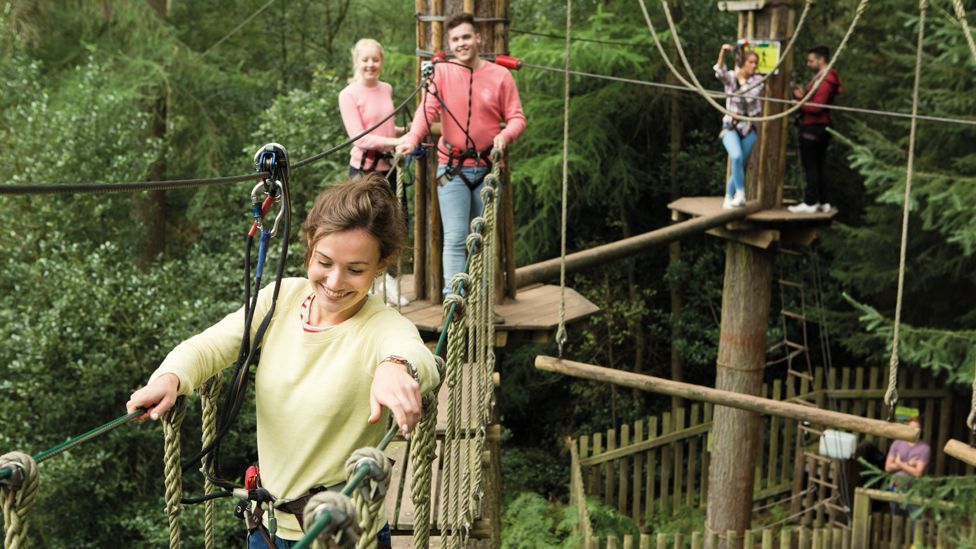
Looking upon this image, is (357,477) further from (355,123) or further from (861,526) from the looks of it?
(861,526)

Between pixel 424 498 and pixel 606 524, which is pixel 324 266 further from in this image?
pixel 606 524

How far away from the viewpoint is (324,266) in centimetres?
166

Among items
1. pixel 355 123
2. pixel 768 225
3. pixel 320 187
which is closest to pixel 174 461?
pixel 355 123

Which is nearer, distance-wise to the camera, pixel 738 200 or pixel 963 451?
pixel 963 451

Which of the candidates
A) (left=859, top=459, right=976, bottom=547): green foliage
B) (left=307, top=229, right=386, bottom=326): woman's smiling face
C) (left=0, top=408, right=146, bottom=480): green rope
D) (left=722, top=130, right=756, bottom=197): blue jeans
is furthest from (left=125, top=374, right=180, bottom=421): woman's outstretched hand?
(left=722, top=130, right=756, bottom=197): blue jeans

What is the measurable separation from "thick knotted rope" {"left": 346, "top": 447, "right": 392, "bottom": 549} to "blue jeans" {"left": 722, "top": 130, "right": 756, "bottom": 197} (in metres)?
5.76

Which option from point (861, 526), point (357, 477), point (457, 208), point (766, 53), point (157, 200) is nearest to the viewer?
point (357, 477)

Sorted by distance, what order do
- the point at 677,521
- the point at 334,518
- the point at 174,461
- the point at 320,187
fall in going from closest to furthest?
the point at 334,518
the point at 174,461
the point at 320,187
the point at 677,521

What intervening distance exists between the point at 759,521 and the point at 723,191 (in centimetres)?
327

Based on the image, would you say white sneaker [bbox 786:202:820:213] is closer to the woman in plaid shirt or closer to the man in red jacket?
the man in red jacket

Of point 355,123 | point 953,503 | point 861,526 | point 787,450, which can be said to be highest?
point 355,123

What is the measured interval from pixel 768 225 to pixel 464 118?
348 centimetres

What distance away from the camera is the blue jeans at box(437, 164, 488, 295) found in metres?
4.02

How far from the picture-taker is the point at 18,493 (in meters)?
1.15
